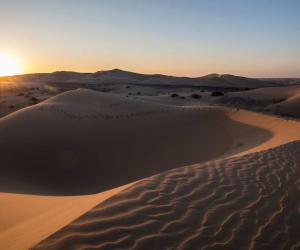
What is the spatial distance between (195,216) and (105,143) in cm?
904

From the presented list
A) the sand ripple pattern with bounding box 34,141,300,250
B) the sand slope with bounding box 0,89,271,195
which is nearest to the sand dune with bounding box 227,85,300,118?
the sand slope with bounding box 0,89,271,195

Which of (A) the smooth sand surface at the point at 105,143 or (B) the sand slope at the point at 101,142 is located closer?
(A) the smooth sand surface at the point at 105,143

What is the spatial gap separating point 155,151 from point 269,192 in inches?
301

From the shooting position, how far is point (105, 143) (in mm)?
13555

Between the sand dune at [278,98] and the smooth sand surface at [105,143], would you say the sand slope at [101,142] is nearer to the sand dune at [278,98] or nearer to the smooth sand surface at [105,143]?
the smooth sand surface at [105,143]

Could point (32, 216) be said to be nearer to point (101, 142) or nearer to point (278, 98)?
point (101, 142)

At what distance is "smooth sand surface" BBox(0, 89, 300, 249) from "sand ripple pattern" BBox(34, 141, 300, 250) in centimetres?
137

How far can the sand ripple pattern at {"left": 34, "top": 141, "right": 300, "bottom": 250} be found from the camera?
4.05m

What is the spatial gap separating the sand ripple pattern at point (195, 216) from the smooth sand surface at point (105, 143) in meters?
1.37

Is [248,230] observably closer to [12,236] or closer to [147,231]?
[147,231]

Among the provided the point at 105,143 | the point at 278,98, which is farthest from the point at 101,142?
the point at 278,98

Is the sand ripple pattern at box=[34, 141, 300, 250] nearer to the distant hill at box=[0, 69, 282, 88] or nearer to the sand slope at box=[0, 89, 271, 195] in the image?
the sand slope at box=[0, 89, 271, 195]

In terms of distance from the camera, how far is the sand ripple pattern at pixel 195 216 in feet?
13.3

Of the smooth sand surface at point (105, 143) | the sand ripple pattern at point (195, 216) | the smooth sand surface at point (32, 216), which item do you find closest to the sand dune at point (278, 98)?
the smooth sand surface at point (105, 143)
